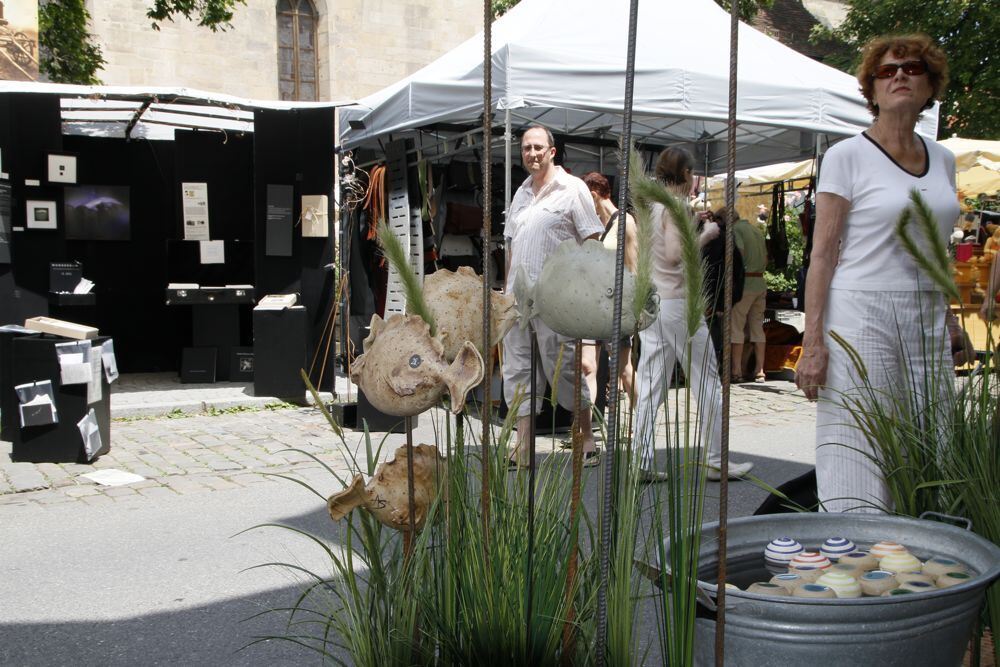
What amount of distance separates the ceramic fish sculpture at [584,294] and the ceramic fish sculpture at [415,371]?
0.58ft

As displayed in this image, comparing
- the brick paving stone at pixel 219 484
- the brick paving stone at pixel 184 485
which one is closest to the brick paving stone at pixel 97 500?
the brick paving stone at pixel 184 485

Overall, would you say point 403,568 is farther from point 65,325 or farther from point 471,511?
point 65,325

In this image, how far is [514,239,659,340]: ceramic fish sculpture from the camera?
177cm

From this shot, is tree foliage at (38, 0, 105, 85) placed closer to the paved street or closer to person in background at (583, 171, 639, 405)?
the paved street

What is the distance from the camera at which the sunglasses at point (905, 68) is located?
2.81 metres

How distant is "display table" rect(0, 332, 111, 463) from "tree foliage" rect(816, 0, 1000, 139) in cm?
1855

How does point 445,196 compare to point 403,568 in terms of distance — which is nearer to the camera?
point 403,568

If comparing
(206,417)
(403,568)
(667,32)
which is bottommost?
(206,417)

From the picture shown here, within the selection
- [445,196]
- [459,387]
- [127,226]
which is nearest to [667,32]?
[445,196]

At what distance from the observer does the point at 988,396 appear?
212 cm

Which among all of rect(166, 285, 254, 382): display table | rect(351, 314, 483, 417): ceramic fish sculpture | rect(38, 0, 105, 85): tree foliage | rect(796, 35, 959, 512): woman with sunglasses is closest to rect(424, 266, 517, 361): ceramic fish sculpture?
rect(351, 314, 483, 417): ceramic fish sculpture

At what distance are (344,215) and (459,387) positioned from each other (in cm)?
860

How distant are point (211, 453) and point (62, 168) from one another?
3908 millimetres

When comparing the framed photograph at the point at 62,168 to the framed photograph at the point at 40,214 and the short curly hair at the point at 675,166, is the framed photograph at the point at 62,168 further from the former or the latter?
the short curly hair at the point at 675,166
